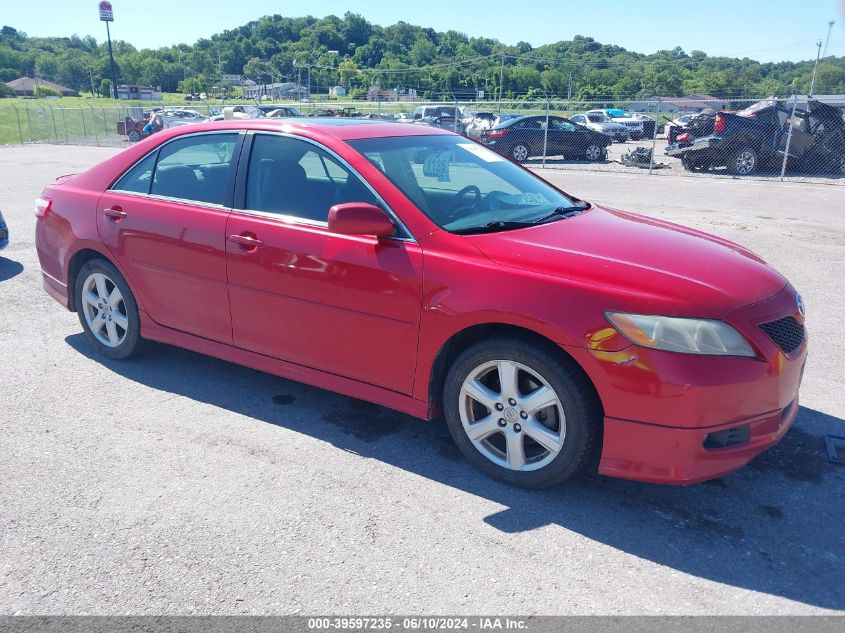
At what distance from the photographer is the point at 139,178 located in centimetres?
467

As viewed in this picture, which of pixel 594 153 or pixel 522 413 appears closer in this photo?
pixel 522 413

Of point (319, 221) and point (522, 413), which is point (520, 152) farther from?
point (522, 413)

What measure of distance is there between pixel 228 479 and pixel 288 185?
5.42 ft

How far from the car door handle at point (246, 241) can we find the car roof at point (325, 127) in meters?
0.67

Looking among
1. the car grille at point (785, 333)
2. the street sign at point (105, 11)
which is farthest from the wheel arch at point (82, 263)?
the street sign at point (105, 11)

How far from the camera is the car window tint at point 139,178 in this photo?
4637 millimetres

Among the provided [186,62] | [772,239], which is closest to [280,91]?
[186,62]

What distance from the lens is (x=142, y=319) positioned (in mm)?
4680

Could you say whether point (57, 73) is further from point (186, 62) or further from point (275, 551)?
point (275, 551)

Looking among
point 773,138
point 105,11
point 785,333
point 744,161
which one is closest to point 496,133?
point 744,161

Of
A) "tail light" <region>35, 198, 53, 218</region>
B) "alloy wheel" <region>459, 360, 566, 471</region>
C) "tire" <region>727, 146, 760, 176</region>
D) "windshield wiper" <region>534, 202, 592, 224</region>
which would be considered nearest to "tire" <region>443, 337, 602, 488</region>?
"alloy wheel" <region>459, 360, 566, 471</region>

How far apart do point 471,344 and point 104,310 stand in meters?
2.85

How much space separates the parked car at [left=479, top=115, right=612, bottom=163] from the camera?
21719 mm

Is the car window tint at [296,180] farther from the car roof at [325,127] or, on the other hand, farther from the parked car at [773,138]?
the parked car at [773,138]
